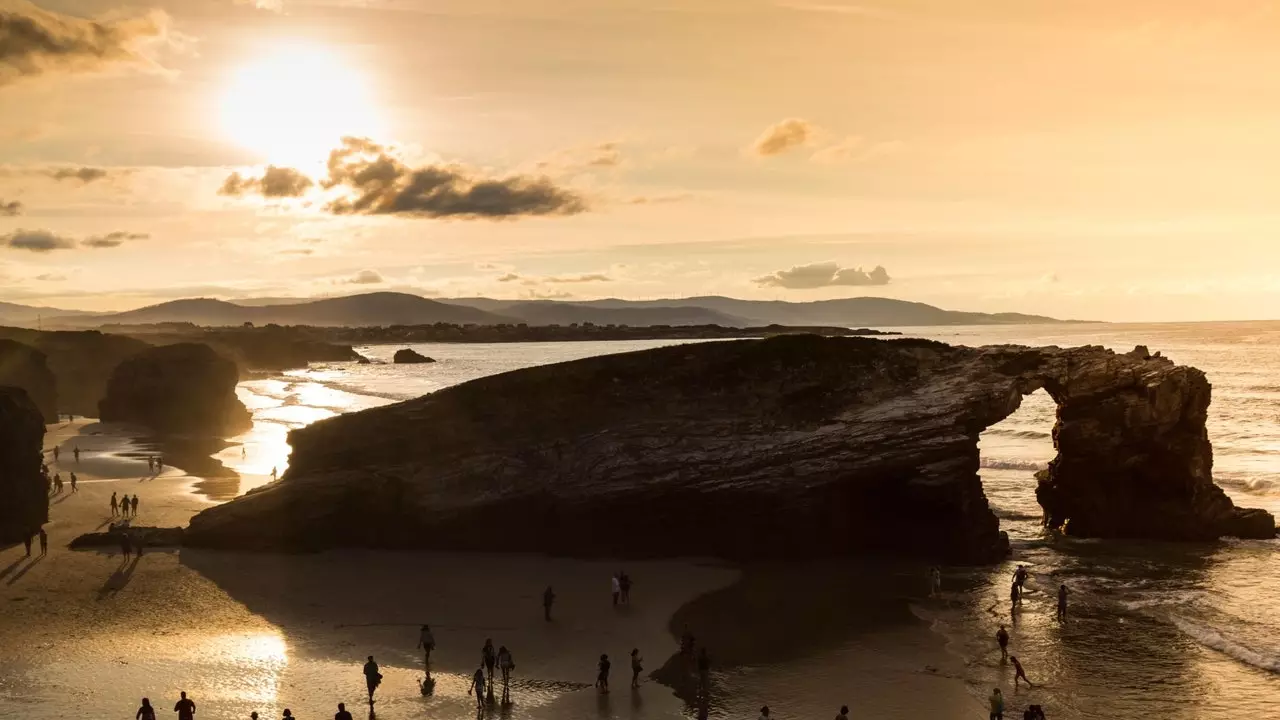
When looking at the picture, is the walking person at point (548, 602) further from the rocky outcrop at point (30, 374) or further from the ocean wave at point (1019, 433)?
the rocky outcrop at point (30, 374)

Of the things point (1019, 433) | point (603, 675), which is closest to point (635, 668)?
point (603, 675)

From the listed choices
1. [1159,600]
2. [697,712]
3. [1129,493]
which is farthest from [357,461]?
[1129,493]

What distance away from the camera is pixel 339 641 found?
25297mm

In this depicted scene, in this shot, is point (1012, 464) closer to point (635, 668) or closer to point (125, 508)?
point (635, 668)

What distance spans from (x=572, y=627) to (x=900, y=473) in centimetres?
1337

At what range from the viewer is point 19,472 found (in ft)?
121

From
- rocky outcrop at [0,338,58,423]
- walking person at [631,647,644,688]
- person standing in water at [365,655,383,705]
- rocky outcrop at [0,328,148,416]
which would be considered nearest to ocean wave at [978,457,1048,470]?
walking person at [631,647,644,688]

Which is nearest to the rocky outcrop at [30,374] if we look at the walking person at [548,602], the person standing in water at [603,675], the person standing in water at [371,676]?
the walking person at [548,602]

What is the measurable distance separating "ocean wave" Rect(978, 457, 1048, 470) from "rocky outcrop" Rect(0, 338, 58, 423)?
70624mm

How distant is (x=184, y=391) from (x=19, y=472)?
3772 cm

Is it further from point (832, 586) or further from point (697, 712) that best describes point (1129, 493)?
point (697, 712)

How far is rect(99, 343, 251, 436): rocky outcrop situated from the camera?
72.5 meters

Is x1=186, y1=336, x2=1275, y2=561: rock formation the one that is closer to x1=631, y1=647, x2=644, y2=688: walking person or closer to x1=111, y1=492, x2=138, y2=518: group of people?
x1=111, y1=492, x2=138, y2=518: group of people

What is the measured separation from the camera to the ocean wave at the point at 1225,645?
23969mm
